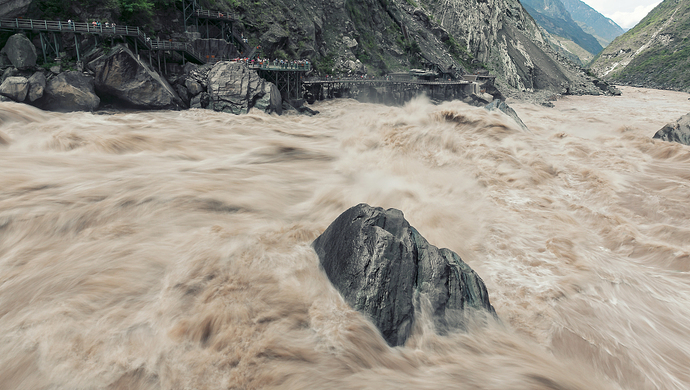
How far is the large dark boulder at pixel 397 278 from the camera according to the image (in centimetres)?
704

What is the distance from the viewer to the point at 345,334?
265 inches

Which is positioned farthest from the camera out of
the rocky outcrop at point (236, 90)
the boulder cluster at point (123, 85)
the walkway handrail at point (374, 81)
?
the walkway handrail at point (374, 81)

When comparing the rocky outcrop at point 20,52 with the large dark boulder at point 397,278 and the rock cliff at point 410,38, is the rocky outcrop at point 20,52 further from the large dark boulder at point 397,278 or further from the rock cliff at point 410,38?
the large dark boulder at point 397,278

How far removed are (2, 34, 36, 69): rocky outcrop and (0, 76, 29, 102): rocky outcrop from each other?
1861 mm

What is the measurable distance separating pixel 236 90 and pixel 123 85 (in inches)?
341

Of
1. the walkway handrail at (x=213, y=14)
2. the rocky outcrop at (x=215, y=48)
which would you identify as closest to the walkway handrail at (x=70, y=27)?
the rocky outcrop at (x=215, y=48)

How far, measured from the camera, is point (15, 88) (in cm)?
2362

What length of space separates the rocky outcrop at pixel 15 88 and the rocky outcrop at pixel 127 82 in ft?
14.2

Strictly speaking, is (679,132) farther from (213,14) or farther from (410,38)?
(410,38)

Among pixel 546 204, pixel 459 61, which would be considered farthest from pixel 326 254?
pixel 459 61

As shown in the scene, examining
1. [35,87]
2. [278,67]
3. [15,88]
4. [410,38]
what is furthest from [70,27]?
[410,38]

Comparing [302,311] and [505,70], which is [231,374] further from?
[505,70]

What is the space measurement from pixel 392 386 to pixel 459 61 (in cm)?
7437

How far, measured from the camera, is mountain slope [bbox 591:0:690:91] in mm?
108625
